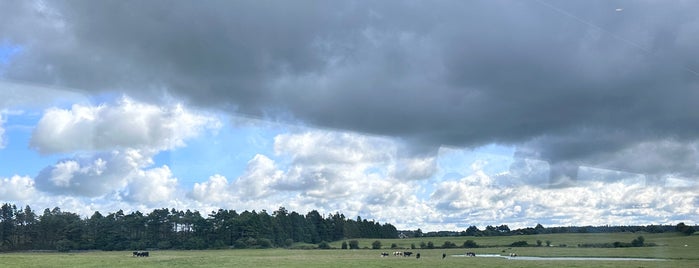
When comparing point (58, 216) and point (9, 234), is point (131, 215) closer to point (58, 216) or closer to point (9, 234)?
point (58, 216)

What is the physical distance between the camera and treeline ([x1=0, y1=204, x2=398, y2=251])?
133375 millimetres

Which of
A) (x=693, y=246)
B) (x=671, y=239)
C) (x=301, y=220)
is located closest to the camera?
(x=693, y=246)

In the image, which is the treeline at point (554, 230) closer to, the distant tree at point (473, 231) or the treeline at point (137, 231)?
the distant tree at point (473, 231)

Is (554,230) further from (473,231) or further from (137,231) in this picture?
(137,231)

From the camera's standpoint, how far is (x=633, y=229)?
9181cm

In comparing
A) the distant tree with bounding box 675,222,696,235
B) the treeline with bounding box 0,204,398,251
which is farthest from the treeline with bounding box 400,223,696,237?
the treeline with bounding box 0,204,398,251

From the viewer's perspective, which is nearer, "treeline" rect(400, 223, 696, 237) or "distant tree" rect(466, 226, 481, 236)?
"treeline" rect(400, 223, 696, 237)

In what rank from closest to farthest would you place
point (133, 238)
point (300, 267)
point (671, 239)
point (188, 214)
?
point (300, 267) → point (671, 239) → point (133, 238) → point (188, 214)

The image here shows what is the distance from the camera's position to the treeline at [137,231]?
133m

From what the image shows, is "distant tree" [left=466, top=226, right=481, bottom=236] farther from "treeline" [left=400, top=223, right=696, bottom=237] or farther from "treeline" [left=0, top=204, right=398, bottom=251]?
"treeline" [left=0, top=204, right=398, bottom=251]

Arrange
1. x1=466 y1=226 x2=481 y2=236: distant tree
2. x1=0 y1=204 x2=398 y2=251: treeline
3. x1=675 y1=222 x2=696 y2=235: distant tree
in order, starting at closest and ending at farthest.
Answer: x1=675 y1=222 x2=696 y2=235: distant tree, x1=0 y1=204 x2=398 y2=251: treeline, x1=466 y1=226 x2=481 y2=236: distant tree

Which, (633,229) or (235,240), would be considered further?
(235,240)

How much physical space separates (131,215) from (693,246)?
111 meters

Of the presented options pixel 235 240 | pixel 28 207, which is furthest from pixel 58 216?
pixel 235 240
